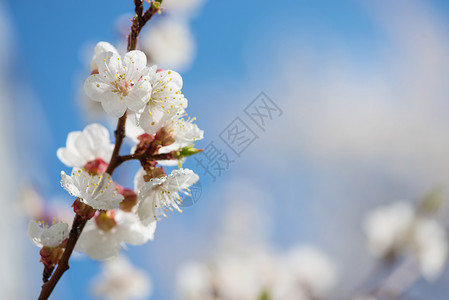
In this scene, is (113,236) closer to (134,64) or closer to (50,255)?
(50,255)

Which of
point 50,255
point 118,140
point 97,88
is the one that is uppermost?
point 97,88

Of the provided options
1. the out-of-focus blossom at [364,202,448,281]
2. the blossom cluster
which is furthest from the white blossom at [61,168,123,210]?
the out-of-focus blossom at [364,202,448,281]

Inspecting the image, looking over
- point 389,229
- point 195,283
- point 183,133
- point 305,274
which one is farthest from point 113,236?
point 389,229

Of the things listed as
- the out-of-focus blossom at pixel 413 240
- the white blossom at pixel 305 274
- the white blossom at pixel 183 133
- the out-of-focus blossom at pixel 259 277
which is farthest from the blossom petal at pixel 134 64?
the out-of-focus blossom at pixel 413 240

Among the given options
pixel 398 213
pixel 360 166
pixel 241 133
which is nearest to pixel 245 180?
pixel 360 166

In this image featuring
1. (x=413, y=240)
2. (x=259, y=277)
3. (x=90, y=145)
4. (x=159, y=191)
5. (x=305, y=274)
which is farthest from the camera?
(x=305, y=274)

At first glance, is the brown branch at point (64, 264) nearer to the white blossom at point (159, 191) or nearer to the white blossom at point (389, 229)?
the white blossom at point (159, 191)

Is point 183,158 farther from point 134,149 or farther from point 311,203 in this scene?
point 311,203
